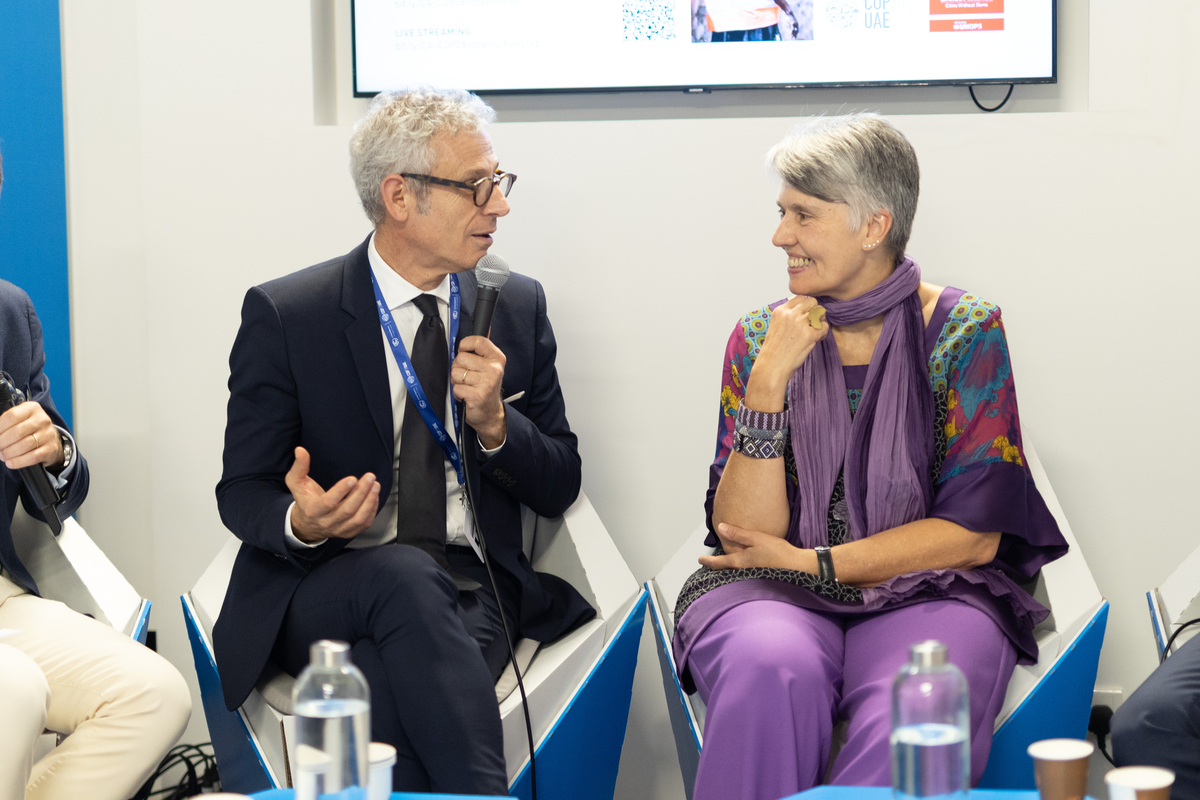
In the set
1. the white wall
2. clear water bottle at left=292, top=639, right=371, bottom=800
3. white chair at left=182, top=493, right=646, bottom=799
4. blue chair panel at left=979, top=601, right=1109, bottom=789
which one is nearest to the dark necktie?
white chair at left=182, top=493, right=646, bottom=799

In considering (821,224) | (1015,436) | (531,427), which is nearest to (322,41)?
(531,427)

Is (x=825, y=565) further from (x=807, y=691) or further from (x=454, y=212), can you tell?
(x=454, y=212)

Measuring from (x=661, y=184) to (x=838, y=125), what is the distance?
0.65 m

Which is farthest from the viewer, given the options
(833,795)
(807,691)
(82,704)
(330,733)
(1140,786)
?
(82,704)

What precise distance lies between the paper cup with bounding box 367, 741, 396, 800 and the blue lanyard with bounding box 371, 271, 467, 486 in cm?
84

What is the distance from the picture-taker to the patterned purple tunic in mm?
1904

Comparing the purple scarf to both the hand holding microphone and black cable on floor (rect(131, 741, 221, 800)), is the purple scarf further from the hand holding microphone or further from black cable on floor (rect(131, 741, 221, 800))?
black cable on floor (rect(131, 741, 221, 800))

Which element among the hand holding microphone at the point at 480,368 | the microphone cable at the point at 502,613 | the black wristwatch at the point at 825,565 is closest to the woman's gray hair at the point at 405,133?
the hand holding microphone at the point at 480,368

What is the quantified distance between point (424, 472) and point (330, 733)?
3.03 feet

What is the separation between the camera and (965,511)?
192cm

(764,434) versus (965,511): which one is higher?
(764,434)

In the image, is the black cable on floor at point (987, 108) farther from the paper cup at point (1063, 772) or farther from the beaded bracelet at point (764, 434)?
the paper cup at point (1063, 772)

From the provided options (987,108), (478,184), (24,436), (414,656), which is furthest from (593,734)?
(987,108)

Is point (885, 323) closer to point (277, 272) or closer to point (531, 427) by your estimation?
point (531, 427)
